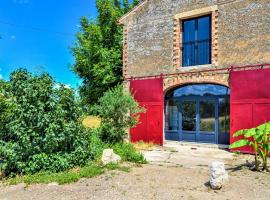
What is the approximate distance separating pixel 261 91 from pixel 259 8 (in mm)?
3457

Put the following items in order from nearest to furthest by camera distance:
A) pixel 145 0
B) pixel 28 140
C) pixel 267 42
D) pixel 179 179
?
1. pixel 179 179
2. pixel 28 140
3. pixel 267 42
4. pixel 145 0

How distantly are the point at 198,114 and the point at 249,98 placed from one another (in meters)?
3.04

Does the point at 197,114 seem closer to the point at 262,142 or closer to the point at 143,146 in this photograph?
the point at 143,146

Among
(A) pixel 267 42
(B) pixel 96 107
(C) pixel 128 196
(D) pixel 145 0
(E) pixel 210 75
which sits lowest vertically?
(C) pixel 128 196

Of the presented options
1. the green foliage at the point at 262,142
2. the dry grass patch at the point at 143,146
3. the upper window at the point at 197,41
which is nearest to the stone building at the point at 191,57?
the upper window at the point at 197,41

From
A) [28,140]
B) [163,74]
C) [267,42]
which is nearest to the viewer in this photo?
[28,140]

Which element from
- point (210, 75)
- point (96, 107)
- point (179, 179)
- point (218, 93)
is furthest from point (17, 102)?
point (218, 93)

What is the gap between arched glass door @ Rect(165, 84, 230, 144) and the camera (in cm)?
1285

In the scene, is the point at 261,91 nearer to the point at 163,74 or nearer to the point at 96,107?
the point at 163,74

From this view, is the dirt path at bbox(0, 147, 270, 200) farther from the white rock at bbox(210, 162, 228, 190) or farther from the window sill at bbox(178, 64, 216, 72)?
the window sill at bbox(178, 64, 216, 72)

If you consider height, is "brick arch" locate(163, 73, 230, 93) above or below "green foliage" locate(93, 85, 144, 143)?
above

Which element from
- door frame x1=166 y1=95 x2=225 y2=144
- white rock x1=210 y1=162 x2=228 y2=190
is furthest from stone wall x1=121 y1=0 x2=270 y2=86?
white rock x1=210 y1=162 x2=228 y2=190

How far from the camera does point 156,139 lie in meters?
13.7

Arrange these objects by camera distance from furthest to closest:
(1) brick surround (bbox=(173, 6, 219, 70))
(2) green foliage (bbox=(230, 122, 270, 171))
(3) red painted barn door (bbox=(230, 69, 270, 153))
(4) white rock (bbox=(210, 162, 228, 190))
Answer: (1) brick surround (bbox=(173, 6, 219, 70)) < (3) red painted barn door (bbox=(230, 69, 270, 153)) < (2) green foliage (bbox=(230, 122, 270, 171)) < (4) white rock (bbox=(210, 162, 228, 190))
